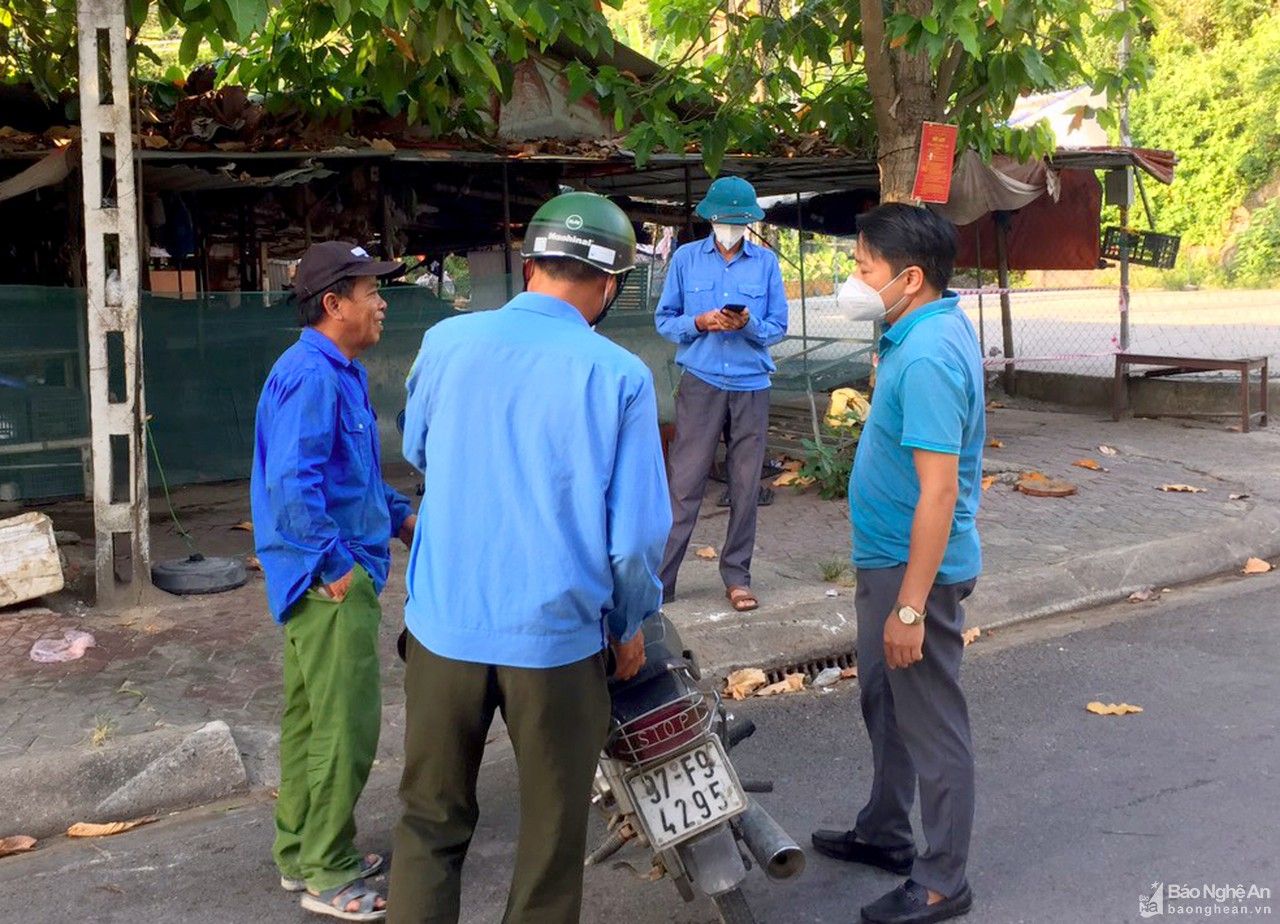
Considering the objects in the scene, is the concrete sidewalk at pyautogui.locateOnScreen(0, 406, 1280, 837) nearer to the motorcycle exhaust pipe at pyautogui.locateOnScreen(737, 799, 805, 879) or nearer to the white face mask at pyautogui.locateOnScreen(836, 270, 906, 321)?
the motorcycle exhaust pipe at pyautogui.locateOnScreen(737, 799, 805, 879)

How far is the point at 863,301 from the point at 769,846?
4.77ft

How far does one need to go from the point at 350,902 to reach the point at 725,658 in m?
2.58

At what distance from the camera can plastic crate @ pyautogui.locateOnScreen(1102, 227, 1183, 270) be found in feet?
44.3

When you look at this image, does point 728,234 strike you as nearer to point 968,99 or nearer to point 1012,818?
point 1012,818

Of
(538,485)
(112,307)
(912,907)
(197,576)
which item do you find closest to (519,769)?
(538,485)

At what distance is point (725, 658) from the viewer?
5.84 metres

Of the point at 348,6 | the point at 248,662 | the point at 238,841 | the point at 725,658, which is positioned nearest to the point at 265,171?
the point at 348,6

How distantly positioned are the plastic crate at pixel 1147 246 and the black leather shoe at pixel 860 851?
1099 cm

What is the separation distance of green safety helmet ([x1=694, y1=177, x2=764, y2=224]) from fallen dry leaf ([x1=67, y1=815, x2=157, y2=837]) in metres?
3.59

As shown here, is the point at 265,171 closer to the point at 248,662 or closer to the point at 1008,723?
the point at 248,662

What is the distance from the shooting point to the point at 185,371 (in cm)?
930

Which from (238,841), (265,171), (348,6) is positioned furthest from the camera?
(265,171)

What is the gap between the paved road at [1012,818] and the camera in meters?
3.66

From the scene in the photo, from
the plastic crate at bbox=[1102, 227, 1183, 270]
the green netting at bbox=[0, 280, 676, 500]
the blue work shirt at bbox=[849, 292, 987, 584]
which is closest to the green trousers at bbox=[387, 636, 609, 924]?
the blue work shirt at bbox=[849, 292, 987, 584]
